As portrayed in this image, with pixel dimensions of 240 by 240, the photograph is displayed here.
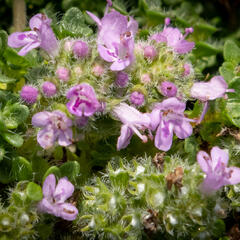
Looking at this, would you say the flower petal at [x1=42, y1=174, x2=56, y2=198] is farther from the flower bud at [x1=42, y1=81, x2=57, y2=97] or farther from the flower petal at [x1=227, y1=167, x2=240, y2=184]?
the flower petal at [x1=227, y1=167, x2=240, y2=184]

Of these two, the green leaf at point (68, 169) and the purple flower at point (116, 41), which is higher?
the purple flower at point (116, 41)

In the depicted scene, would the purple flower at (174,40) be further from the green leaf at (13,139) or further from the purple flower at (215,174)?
the green leaf at (13,139)

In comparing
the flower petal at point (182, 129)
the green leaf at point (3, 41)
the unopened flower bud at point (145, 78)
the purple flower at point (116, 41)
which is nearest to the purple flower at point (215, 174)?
the flower petal at point (182, 129)

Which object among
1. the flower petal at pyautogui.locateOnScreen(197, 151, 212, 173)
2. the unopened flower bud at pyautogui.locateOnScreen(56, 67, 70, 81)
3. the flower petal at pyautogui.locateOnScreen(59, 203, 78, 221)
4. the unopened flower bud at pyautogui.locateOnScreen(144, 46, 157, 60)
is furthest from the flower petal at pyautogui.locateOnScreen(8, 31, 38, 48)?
the flower petal at pyautogui.locateOnScreen(197, 151, 212, 173)

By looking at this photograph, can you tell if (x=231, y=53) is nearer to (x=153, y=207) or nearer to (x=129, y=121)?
(x=129, y=121)

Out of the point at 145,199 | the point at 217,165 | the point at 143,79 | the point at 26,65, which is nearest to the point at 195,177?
the point at 217,165

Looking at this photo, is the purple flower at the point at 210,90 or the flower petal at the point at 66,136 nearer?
the flower petal at the point at 66,136
